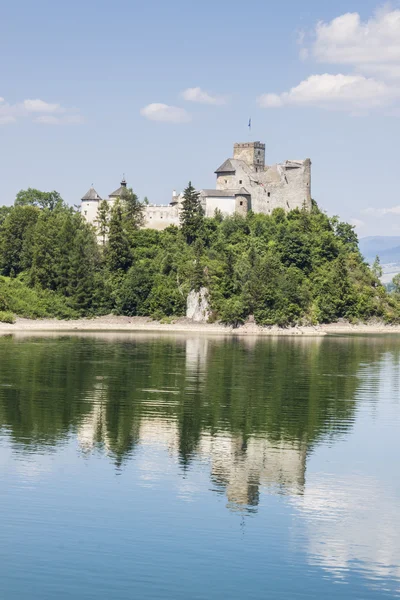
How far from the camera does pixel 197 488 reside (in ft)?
85.1

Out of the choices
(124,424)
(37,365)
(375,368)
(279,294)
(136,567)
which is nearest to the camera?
(136,567)

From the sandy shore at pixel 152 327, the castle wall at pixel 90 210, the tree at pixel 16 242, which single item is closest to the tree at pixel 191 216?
the sandy shore at pixel 152 327

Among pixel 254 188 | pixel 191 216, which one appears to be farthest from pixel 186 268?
pixel 254 188

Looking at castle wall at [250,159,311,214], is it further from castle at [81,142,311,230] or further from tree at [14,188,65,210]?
tree at [14,188,65,210]

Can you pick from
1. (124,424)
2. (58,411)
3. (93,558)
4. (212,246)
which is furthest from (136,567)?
(212,246)

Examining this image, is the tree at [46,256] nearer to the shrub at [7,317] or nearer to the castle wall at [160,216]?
the shrub at [7,317]

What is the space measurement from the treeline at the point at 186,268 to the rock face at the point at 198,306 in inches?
29.1

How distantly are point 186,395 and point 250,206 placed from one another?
227 feet

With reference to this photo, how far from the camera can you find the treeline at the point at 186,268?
10188cm

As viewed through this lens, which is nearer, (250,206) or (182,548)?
(182,548)

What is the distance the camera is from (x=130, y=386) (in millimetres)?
48500

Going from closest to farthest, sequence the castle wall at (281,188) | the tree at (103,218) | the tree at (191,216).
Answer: the tree at (191,216) < the tree at (103,218) < the castle wall at (281,188)

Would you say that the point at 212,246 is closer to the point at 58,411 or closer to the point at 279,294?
the point at 279,294

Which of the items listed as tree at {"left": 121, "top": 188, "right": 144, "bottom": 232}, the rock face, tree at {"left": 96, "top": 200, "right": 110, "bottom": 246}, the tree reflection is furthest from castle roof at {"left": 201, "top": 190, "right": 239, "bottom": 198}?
the tree reflection
